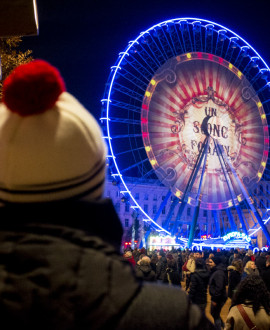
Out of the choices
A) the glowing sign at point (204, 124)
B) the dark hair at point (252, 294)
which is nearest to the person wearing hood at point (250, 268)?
the dark hair at point (252, 294)

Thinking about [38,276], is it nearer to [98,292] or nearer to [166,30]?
[98,292]

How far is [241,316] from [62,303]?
342 cm

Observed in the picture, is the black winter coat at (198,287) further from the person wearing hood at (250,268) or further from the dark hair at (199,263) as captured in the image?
the person wearing hood at (250,268)

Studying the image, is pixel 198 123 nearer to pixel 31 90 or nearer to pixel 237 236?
pixel 237 236

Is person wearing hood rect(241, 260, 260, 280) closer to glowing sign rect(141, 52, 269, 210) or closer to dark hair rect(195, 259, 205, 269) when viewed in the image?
dark hair rect(195, 259, 205, 269)

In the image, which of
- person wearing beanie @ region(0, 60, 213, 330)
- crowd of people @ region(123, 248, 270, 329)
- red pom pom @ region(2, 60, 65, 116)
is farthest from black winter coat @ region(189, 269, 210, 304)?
red pom pom @ region(2, 60, 65, 116)

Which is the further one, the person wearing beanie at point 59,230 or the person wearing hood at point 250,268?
the person wearing hood at point 250,268

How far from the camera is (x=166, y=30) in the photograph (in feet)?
83.5

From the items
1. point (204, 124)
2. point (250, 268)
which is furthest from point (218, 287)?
point (204, 124)

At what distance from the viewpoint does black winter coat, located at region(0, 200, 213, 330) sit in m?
1.03

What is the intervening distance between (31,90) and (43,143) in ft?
0.52

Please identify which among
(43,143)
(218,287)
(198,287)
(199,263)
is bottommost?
(198,287)

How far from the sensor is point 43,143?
1166 mm

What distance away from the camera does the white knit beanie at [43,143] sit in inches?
45.9
